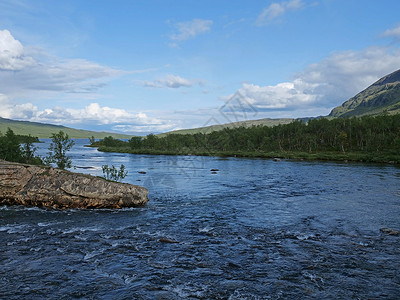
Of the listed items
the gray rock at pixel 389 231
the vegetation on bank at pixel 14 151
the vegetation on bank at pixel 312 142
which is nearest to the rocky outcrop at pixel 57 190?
the vegetation on bank at pixel 14 151

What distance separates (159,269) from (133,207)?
15.8m

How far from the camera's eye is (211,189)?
44906 millimetres

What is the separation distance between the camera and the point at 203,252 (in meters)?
18.3

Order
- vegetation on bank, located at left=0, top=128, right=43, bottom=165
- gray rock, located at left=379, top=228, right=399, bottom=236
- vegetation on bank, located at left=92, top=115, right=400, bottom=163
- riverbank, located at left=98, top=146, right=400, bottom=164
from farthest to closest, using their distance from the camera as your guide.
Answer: vegetation on bank, located at left=92, top=115, right=400, bottom=163
riverbank, located at left=98, top=146, right=400, bottom=164
vegetation on bank, located at left=0, top=128, right=43, bottom=165
gray rock, located at left=379, top=228, right=399, bottom=236

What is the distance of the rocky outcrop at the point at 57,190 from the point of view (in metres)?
29.0

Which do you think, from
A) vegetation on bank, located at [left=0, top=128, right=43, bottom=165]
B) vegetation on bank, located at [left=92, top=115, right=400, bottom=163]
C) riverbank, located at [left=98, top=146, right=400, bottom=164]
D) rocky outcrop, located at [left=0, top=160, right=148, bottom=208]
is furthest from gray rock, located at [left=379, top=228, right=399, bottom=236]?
vegetation on bank, located at [left=92, top=115, right=400, bottom=163]

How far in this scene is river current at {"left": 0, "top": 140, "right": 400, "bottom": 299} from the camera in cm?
1358

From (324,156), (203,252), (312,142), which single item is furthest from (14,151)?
(312,142)

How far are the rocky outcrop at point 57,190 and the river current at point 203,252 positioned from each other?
1.30 meters

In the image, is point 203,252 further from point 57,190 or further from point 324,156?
point 324,156

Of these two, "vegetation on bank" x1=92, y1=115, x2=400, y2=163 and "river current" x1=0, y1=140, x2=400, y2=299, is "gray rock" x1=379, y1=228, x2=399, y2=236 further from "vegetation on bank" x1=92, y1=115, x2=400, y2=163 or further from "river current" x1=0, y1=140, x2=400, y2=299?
"vegetation on bank" x1=92, y1=115, x2=400, y2=163

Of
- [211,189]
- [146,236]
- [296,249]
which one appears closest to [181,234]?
[146,236]

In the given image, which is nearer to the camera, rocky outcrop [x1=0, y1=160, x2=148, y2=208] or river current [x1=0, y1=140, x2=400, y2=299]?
river current [x1=0, y1=140, x2=400, y2=299]

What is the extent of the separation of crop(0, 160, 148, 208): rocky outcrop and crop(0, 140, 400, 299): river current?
1.30 meters
